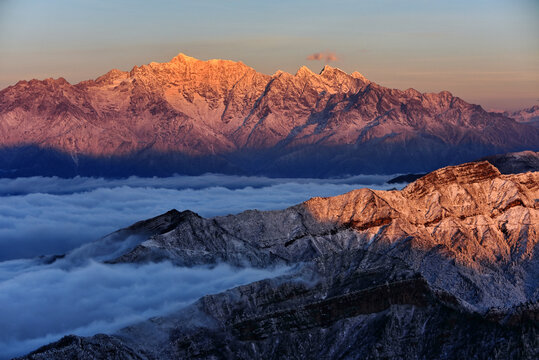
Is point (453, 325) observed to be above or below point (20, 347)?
above

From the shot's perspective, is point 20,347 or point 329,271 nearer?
point 20,347

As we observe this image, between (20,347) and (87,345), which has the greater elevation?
(87,345)

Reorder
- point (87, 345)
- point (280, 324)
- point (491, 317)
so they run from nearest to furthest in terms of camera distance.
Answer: point (87, 345)
point (491, 317)
point (280, 324)

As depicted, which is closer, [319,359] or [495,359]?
[495,359]

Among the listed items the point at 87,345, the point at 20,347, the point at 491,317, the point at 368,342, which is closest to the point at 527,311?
the point at 491,317

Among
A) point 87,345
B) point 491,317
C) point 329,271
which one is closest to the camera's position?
point 87,345

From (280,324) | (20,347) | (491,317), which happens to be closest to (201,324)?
(280,324)

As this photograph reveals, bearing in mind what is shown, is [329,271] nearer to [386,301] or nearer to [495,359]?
[386,301]

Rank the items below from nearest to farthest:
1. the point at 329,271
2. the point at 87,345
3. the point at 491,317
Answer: the point at 87,345 < the point at 491,317 < the point at 329,271

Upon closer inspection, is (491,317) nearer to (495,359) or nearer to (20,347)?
(495,359)
